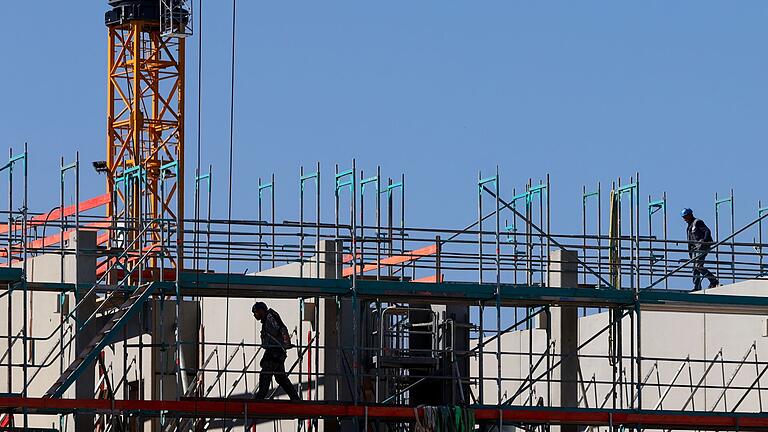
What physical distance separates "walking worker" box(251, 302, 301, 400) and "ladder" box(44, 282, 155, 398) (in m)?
1.73

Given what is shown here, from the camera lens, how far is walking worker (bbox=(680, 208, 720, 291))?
117ft

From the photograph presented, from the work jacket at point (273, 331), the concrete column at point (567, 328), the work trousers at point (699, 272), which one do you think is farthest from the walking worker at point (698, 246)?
the work jacket at point (273, 331)

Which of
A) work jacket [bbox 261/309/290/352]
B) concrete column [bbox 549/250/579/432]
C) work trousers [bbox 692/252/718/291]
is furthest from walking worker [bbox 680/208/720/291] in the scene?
work jacket [bbox 261/309/290/352]

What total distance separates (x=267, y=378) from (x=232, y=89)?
5.36 m

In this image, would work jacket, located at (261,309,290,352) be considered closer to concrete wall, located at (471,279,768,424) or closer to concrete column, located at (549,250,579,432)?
concrete wall, located at (471,279,768,424)

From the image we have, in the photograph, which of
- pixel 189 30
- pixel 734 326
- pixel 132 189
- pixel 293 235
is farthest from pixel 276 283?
pixel 189 30

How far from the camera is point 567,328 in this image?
34656 millimetres

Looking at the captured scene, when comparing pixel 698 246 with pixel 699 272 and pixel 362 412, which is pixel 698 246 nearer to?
pixel 699 272

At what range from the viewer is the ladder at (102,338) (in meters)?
29.8

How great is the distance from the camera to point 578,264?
3375cm

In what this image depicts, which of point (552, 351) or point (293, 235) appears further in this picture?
point (552, 351)

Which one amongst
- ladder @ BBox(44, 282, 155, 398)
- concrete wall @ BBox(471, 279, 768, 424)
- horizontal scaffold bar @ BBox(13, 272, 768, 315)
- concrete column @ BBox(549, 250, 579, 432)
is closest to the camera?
ladder @ BBox(44, 282, 155, 398)

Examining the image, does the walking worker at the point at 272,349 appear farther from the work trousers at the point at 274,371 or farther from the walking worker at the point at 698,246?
the walking worker at the point at 698,246

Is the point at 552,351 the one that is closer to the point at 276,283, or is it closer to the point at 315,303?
the point at 315,303
